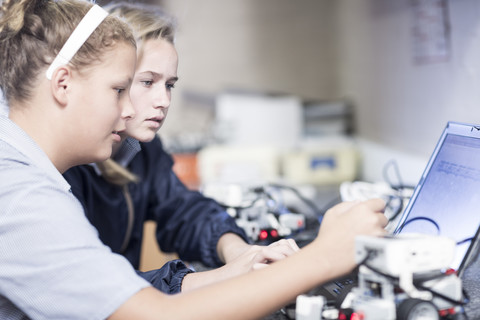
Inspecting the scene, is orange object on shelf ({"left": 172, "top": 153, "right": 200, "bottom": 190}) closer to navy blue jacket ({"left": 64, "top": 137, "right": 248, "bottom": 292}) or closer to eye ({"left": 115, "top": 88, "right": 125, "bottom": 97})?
navy blue jacket ({"left": 64, "top": 137, "right": 248, "bottom": 292})

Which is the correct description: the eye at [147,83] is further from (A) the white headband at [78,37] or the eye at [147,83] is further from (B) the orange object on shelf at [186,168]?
(B) the orange object on shelf at [186,168]

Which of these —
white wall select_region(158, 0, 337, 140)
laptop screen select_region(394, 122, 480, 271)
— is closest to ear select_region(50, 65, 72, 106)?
laptop screen select_region(394, 122, 480, 271)

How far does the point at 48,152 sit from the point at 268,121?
2068 millimetres

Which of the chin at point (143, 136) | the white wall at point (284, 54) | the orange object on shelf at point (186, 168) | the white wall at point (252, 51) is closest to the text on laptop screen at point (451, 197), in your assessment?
the chin at point (143, 136)

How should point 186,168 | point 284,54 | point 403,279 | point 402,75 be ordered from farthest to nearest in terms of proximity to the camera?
1. point 284,54
2. point 186,168
3. point 402,75
4. point 403,279

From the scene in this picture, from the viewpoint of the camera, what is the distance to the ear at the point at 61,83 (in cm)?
80

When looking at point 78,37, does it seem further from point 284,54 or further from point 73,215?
point 284,54

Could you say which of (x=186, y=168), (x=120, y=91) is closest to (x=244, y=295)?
(x=120, y=91)

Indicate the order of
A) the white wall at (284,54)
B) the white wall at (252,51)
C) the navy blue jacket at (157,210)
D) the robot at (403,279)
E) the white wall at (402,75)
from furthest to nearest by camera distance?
the white wall at (252,51), the white wall at (284,54), the white wall at (402,75), the navy blue jacket at (157,210), the robot at (403,279)

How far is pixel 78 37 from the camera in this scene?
32.1 inches

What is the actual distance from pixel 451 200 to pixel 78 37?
2.07 ft

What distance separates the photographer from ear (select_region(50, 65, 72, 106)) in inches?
31.4

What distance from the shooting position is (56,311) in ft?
2.28

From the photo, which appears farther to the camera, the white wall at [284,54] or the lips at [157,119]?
the white wall at [284,54]
